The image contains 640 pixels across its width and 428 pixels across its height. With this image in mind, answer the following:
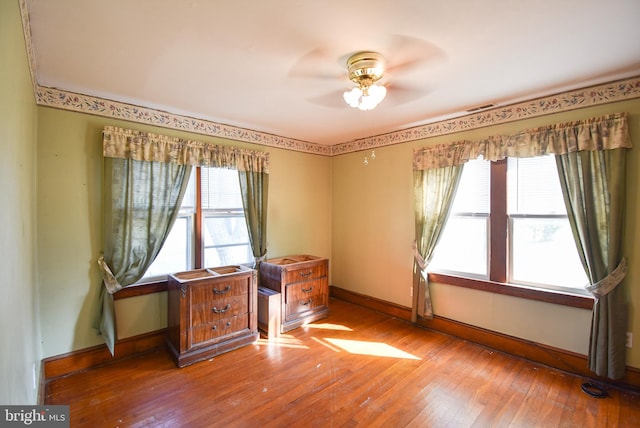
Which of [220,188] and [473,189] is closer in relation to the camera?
[473,189]

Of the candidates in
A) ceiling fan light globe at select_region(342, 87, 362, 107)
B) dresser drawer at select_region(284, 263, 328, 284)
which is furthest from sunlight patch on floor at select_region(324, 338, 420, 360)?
ceiling fan light globe at select_region(342, 87, 362, 107)

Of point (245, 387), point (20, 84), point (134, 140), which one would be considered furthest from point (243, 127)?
point (245, 387)

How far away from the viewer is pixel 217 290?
110 inches

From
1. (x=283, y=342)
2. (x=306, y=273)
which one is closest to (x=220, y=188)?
(x=306, y=273)

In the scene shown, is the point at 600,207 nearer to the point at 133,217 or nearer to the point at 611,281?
the point at 611,281

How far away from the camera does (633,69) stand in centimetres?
205

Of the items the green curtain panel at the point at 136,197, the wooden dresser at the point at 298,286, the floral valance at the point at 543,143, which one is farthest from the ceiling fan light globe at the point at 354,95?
the wooden dresser at the point at 298,286

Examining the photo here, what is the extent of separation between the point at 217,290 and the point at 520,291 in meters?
2.96

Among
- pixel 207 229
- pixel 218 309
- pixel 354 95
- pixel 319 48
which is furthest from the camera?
pixel 207 229

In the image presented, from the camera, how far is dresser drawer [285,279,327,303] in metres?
3.40

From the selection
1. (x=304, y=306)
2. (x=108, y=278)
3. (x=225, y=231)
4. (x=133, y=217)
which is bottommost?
(x=304, y=306)

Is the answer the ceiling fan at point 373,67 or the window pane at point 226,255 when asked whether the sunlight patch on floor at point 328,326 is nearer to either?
the window pane at point 226,255

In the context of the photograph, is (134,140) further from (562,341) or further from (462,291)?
(562,341)

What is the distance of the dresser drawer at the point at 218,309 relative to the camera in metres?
2.67
